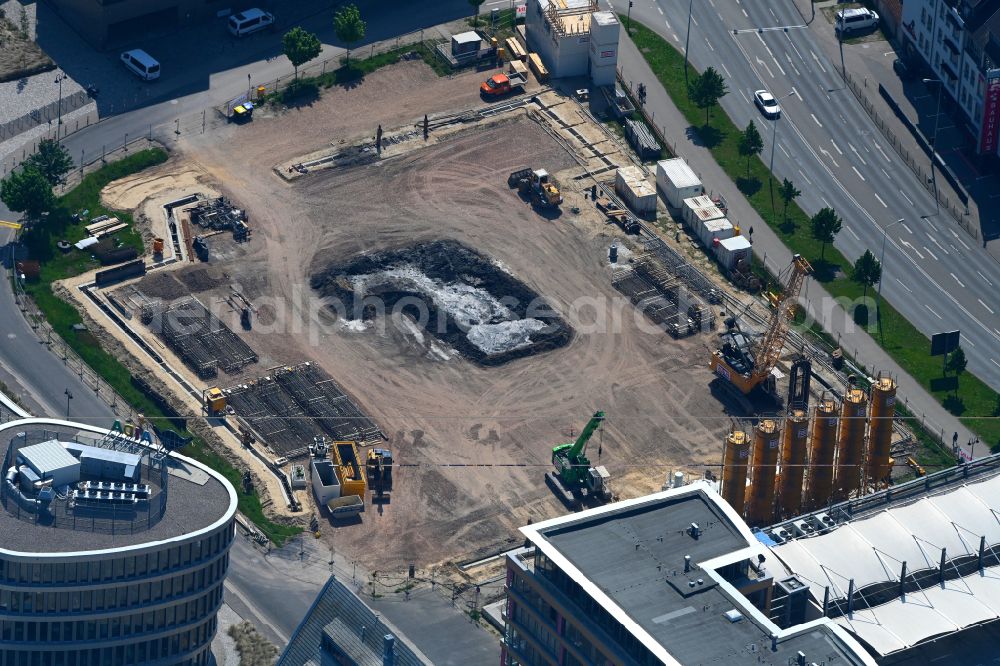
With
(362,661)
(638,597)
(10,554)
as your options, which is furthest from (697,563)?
(10,554)

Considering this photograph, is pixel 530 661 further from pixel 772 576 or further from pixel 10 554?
pixel 10 554

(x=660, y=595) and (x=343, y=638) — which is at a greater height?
(x=660, y=595)

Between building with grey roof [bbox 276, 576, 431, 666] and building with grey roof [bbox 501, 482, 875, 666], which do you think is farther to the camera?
building with grey roof [bbox 276, 576, 431, 666]

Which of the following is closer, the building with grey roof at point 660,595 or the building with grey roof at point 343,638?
the building with grey roof at point 660,595

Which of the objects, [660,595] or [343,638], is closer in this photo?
[660,595]
